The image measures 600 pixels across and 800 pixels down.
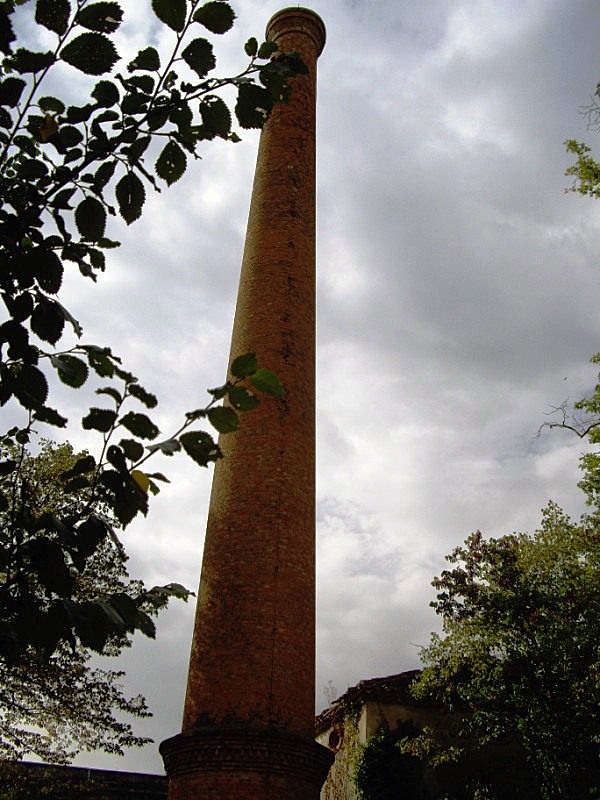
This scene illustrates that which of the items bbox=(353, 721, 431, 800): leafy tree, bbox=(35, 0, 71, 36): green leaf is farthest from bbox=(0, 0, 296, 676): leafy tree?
bbox=(353, 721, 431, 800): leafy tree

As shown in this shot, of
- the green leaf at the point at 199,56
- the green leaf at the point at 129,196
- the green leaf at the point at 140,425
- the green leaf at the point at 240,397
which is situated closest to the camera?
the green leaf at the point at 240,397

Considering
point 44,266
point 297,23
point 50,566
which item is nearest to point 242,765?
point 50,566

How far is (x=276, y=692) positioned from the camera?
8.24m

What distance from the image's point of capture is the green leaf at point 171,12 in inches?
72.2

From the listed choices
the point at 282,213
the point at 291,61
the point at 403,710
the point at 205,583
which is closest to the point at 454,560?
the point at 403,710

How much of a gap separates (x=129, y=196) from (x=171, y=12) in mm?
475

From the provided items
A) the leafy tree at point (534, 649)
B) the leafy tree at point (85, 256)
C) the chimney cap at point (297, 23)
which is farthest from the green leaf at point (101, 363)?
the chimney cap at point (297, 23)

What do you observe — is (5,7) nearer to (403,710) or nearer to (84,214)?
(84,214)

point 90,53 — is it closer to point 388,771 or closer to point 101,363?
point 101,363

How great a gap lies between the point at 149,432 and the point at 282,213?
33.9 ft

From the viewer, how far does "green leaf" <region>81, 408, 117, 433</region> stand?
1815 mm

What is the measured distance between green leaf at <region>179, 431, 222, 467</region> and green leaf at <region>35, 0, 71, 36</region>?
1053 millimetres

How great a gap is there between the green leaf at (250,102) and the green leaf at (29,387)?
0.93m

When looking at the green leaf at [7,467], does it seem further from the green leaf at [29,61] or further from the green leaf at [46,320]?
the green leaf at [29,61]
